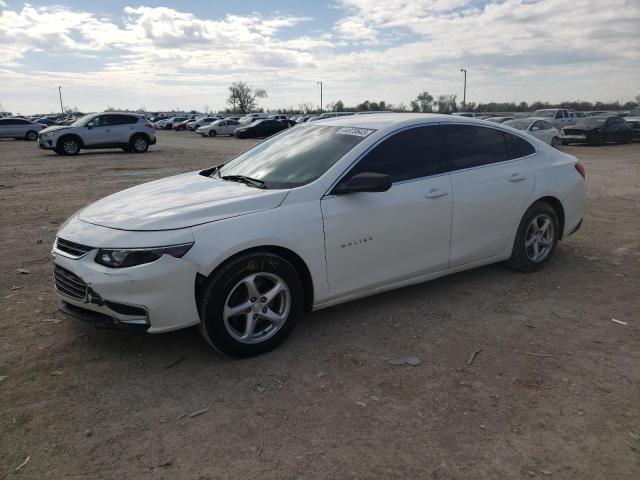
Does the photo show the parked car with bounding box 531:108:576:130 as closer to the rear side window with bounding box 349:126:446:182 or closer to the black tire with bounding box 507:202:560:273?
the black tire with bounding box 507:202:560:273

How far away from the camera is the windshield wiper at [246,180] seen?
416 centimetres

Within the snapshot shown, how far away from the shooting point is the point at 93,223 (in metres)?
3.74

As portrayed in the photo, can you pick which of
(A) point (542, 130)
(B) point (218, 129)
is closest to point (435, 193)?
(A) point (542, 130)

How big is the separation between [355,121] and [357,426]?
276 centimetres

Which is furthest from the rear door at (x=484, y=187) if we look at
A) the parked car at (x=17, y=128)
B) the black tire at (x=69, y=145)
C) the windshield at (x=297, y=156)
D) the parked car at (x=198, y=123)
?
the parked car at (x=198, y=123)

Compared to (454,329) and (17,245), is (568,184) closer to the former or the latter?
(454,329)

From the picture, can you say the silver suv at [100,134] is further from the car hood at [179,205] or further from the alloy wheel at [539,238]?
the alloy wheel at [539,238]

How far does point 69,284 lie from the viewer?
142 inches

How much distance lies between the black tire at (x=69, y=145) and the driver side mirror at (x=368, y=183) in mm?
20395

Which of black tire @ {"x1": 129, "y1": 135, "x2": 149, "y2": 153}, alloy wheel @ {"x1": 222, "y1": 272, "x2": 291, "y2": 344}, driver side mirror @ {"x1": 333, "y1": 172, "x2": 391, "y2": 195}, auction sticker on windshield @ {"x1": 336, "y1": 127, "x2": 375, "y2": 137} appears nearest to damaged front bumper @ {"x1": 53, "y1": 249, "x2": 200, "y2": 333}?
alloy wheel @ {"x1": 222, "y1": 272, "x2": 291, "y2": 344}

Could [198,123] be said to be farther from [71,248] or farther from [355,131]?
[71,248]

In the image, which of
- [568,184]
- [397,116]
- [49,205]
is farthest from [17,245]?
[568,184]

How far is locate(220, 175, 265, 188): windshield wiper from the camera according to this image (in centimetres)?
416

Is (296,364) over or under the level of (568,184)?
under
